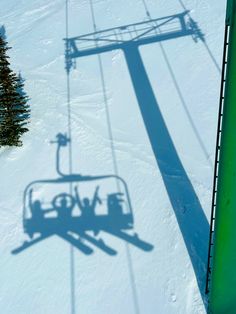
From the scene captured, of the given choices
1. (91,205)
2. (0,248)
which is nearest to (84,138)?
(91,205)

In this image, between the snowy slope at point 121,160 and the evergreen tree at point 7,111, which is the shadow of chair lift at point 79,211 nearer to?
the snowy slope at point 121,160

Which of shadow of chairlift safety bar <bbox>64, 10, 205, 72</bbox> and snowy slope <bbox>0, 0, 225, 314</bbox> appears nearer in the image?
snowy slope <bbox>0, 0, 225, 314</bbox>

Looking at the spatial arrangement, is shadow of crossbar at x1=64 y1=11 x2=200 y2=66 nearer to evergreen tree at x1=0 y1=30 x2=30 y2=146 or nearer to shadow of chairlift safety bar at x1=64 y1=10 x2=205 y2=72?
shadow of chairlift safety bar at x1=64 y1=10 x2=205 y2=72

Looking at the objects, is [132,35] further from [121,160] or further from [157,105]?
[121,160]

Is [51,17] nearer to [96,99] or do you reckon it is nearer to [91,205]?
[96,99]

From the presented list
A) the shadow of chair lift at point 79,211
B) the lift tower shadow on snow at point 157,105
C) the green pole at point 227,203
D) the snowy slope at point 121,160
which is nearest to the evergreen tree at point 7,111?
the snowy slope at point 121,160

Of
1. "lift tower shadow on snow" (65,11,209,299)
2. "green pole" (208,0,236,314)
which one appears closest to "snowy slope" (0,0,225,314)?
"lift tower shadow on snow" (65,11,209,299)

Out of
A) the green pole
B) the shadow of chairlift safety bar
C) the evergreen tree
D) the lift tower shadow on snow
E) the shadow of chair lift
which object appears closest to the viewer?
the green pole

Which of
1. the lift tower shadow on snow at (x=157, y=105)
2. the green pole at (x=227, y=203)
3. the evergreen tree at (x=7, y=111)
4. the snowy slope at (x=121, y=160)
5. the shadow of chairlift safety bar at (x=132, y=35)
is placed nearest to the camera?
the green pole at (x=227, y=203)
